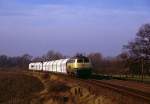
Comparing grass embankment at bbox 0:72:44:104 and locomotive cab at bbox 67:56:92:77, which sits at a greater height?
locomotive cab at bbox 67:56:92:77

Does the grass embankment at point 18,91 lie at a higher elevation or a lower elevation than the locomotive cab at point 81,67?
lower

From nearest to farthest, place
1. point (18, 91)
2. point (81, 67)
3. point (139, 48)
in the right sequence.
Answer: point (18, 91) → point (81, 67) → point (139, 48)

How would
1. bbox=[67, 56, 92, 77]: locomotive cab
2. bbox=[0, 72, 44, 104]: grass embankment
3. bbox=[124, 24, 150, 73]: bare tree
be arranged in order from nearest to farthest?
1. bbox=[0, 72, 44, 104]: grass embankment
2. bbox=[67, 56, 92, 77]: locomotive cab
3. bbox=[124, 24, 150, 73]: bare tree

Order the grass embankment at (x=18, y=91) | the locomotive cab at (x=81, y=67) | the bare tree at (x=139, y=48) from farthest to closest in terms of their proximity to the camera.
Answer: the bare tree at (x=139, y=48) → the locomotive cab at (x=81, y=67) → the grass embankment at (x=18, y=91)

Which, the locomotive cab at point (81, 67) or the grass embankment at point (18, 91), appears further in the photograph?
the locomotive cab at point (81, 67)

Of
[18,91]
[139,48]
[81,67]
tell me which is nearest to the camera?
[18,91]

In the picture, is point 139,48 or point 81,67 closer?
point 81,67

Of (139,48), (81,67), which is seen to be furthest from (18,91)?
(139,48)

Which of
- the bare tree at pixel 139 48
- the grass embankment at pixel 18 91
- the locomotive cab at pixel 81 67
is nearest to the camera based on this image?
the grass embankment at pixel 18 91

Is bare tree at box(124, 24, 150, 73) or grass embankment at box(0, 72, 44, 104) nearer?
grass embankment at box(0, 72, 44, 104)

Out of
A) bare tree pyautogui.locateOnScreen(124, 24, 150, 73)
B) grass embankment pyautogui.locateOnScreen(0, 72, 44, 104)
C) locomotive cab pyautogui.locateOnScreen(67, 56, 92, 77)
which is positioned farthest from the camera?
bare tree pyautogui.locateOnScreen(124, 24, 150, 73)

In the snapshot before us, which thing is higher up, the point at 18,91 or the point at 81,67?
the point at 81,67

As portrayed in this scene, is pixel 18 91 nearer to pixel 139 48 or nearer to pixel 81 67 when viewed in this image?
pixel 81 67

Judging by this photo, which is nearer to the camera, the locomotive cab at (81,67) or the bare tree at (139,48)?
the locomotive cab at (81,67)
